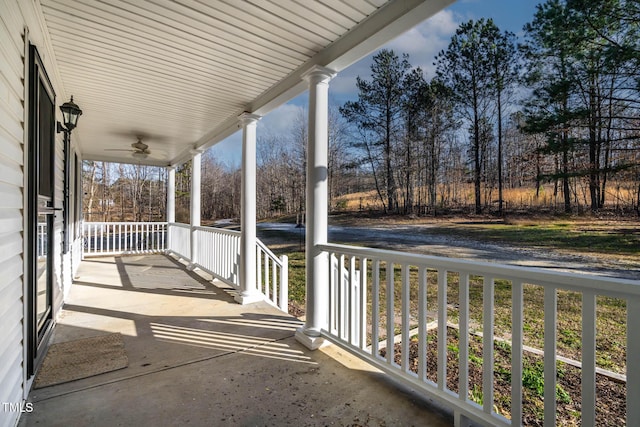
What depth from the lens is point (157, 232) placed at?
8297 millimetres

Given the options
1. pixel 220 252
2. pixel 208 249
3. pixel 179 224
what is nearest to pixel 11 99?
pixel 220 252

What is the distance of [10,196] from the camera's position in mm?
1575

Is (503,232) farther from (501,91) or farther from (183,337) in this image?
(183,337)

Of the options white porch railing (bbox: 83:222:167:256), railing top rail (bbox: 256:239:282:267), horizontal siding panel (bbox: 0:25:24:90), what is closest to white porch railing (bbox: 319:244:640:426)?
railing top rail (bbox: 256:239:282:267)

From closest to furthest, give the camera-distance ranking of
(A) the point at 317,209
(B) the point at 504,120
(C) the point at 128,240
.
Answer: (B) the point at 504,120
(A) the point at 317,209
(C) the point at 128,240

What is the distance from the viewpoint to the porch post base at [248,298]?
3924mm

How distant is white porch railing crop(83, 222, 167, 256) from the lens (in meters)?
7.88

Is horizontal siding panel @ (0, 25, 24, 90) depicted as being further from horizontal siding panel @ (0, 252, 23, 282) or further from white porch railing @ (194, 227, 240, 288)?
white porch railing @ (194, 227, 240, 288)

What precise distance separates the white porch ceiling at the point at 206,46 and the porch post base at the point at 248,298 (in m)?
2.22

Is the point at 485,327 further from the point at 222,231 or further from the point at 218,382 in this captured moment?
the point at 222,231

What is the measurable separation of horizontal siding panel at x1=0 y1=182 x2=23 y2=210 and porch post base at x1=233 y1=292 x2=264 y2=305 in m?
2.51

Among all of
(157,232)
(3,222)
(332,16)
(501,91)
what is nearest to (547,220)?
(501,91)


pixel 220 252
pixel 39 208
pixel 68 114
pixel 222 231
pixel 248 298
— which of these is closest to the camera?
pixel 39 208

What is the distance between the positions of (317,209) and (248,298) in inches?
71.3
